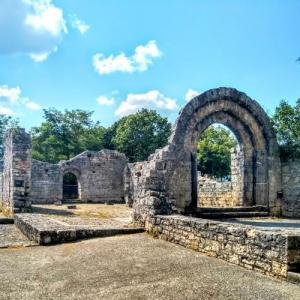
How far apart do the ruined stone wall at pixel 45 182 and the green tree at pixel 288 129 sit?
566 inches

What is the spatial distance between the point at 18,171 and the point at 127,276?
10.3 m

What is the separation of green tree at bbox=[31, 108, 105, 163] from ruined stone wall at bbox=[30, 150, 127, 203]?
50.2ft

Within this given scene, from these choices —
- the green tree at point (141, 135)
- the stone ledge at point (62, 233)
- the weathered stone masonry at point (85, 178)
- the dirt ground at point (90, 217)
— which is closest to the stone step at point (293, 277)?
the stone ledge at point (62, 233)

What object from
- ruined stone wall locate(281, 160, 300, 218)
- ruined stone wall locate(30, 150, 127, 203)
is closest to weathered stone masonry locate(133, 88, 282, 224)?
ruined stone wall locate(281, 160, 300, 218)

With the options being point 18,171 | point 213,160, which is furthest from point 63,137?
point 18,171

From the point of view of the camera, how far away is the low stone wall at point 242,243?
16.7 feet

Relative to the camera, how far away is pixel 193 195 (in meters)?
13.1

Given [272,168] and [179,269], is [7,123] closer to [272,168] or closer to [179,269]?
[272,168]

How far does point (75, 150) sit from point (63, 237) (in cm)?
3483

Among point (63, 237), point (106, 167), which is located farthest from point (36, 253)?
point (106, 167)

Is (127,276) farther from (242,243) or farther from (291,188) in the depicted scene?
(291,188)

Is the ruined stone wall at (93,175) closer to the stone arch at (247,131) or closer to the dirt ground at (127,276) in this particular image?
the stone arch at (247,131)

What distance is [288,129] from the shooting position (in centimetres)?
1544

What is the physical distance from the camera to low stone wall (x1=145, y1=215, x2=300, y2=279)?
5.09 m
